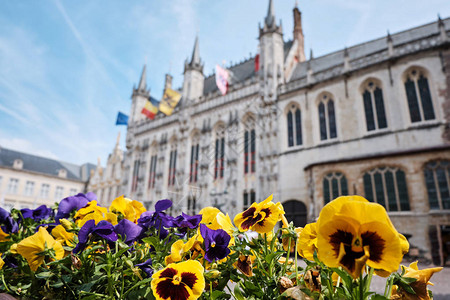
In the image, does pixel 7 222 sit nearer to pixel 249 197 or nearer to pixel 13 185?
pixel 249 197

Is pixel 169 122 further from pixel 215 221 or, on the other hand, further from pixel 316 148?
pixel 215 221

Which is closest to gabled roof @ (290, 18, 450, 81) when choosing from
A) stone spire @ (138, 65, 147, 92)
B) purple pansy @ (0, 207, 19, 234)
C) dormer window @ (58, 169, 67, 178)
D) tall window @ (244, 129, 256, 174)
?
tall window @ (244, 129, 256, 174)

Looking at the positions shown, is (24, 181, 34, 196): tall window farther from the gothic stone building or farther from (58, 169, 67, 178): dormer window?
the gothic stone building

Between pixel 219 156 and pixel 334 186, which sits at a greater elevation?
pixel 219 156

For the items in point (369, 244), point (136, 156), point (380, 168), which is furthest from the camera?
point (136, 156)

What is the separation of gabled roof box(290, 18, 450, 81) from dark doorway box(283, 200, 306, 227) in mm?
8188

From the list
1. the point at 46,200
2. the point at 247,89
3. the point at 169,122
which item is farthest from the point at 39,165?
the point at 247,89

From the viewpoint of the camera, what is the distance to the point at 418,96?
1376 centimetres

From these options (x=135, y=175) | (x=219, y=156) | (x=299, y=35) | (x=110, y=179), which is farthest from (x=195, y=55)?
(x=110, y=179)

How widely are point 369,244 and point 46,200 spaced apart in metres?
39.9

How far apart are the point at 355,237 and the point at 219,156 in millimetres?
19277

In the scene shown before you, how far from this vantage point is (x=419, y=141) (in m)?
12.9

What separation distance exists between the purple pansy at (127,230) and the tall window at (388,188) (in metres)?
12.7

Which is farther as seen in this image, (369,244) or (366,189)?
(366,189)
